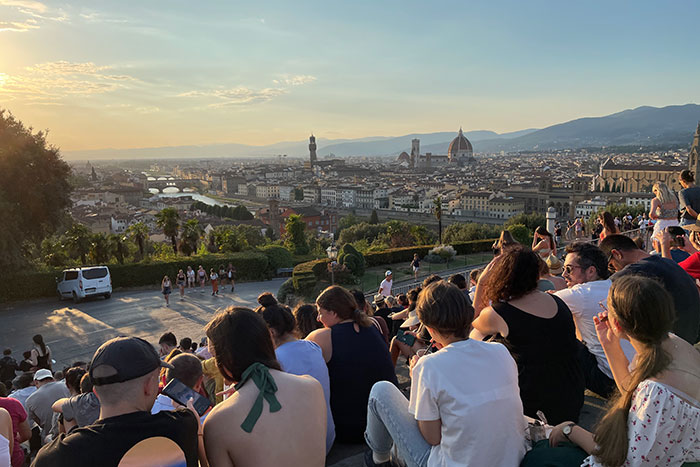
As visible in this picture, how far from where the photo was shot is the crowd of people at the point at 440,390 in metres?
1.90

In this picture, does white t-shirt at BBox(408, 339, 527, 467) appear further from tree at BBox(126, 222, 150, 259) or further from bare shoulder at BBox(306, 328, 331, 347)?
tree at BBox(126, 222, 150, 259)

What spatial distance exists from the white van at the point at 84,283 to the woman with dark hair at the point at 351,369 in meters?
16.5

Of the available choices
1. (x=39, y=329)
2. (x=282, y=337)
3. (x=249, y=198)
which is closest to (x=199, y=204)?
(x=249, y=198)

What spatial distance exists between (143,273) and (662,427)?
21.5m

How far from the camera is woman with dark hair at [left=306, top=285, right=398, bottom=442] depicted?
333cm

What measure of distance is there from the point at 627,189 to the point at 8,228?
127778 millimetres

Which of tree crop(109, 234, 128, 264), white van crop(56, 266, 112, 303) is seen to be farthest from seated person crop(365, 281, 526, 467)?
tree crop(109, 234, 128, 264)

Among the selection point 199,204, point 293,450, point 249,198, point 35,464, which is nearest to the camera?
point 35,464

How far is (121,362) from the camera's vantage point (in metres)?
1.99

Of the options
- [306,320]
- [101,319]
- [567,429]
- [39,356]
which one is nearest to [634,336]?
[567,429]

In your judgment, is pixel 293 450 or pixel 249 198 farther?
pixel 249 198

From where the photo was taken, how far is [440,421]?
90.6 inches

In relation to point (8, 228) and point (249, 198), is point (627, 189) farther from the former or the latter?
point (8, 228)

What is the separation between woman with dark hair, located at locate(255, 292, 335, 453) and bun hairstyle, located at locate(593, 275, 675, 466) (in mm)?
1554
